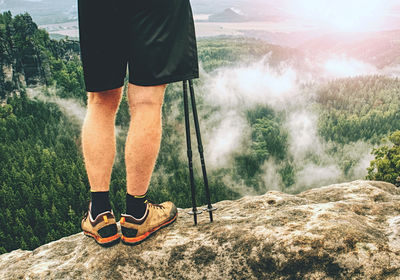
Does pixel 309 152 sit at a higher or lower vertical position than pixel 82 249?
lower

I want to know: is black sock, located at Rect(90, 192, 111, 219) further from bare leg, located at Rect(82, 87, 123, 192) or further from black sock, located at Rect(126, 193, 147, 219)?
black sock, located at Rect(126, 193, 147, 219)

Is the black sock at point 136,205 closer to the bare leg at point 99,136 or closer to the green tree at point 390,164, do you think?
the bare leg at point 99,136

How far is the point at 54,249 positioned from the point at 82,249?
1.49 feet

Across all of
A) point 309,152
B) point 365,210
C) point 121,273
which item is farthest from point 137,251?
point 309,152

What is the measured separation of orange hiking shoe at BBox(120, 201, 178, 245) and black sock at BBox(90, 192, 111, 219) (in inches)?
7.0

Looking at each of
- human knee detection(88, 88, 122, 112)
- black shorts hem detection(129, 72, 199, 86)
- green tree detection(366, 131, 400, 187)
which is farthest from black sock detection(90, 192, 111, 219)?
green tree detection(366, 131, 400, 187)

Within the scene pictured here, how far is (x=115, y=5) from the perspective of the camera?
6.96 feet

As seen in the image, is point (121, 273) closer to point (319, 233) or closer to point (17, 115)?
point (319, 233)

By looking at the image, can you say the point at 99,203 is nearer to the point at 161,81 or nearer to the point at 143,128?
the point at 143,128

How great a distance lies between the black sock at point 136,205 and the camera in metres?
2.49

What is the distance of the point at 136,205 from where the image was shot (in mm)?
2504

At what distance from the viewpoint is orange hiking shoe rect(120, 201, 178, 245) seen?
2.50m

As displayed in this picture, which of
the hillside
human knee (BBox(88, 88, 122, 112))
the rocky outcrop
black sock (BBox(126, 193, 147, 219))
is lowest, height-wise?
the hillside

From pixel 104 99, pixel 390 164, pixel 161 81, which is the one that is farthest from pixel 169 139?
pixel 161 81
